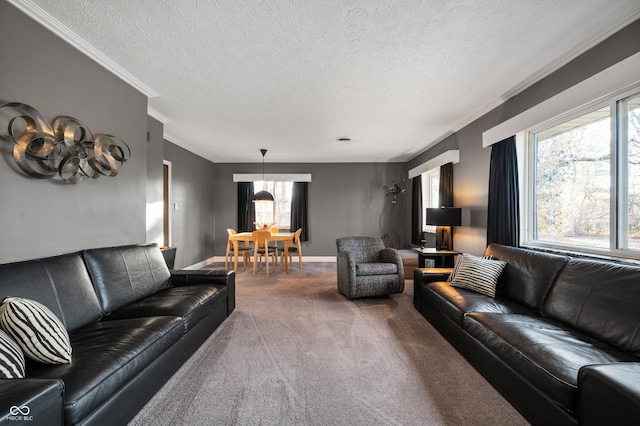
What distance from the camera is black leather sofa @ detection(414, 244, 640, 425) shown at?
1.23 meters

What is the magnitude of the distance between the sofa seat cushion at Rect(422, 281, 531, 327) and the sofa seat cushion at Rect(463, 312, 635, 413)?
19 centimetres

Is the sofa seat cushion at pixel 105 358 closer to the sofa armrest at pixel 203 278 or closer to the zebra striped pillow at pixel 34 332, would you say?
the zebra striped pillow at pixel 34 332

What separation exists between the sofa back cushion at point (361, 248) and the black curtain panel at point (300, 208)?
2937 millimetres

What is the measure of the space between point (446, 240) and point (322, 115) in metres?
2.68

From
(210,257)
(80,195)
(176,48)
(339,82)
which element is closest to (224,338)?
(80,195)

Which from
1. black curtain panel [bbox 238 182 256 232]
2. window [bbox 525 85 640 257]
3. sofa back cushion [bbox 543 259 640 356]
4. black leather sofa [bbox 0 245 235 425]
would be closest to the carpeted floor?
black leather sofa [bbox 0 245 235 425]

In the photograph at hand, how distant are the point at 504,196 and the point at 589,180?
0.81 meters

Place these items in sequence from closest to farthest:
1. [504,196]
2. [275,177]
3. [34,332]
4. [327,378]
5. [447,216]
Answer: [34,332]
[327,378]
[504,196]
[447,216]
[275,177]

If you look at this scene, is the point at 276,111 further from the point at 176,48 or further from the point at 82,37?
the point at 82,37

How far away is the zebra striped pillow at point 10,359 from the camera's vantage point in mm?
1151

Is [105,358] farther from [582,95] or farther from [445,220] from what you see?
[445,220]

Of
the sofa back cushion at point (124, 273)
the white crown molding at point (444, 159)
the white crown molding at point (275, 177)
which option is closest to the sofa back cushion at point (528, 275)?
the white crown molding at point (444, 159)

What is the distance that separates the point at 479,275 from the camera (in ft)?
9.09

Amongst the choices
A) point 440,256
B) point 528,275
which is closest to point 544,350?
point 528,275
